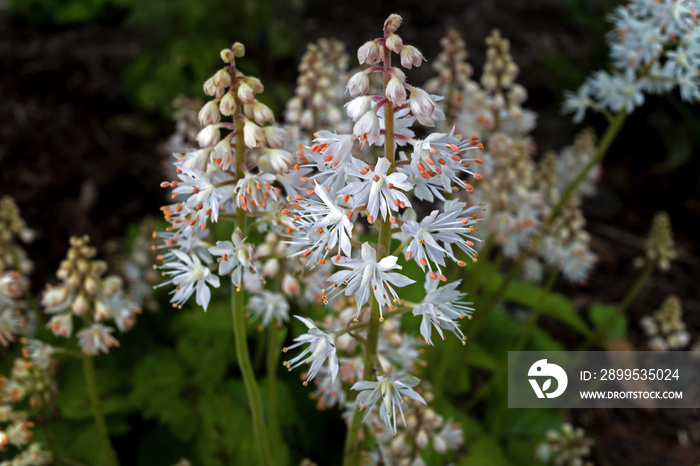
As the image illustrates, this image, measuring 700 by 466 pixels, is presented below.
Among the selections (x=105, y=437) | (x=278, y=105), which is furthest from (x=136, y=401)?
(x=278, y=105)

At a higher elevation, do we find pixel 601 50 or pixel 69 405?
pixel 601 50

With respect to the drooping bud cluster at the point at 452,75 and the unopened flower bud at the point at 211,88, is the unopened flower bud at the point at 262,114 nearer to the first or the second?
the unopened flower bud at the point at 211,88

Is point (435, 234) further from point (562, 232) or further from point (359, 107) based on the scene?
point (562, 232)

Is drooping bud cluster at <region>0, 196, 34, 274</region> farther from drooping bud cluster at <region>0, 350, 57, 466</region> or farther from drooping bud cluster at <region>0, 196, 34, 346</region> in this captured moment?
drooping bud cluster at <region>0, 350, 57, 466</region>

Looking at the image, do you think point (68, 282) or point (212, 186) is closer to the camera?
point (212, 186)

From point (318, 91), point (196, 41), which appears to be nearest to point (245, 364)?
point (318, 91)

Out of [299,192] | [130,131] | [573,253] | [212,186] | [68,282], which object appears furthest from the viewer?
[130,131]

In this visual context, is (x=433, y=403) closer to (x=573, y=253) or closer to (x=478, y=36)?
(x=573, y=253)
